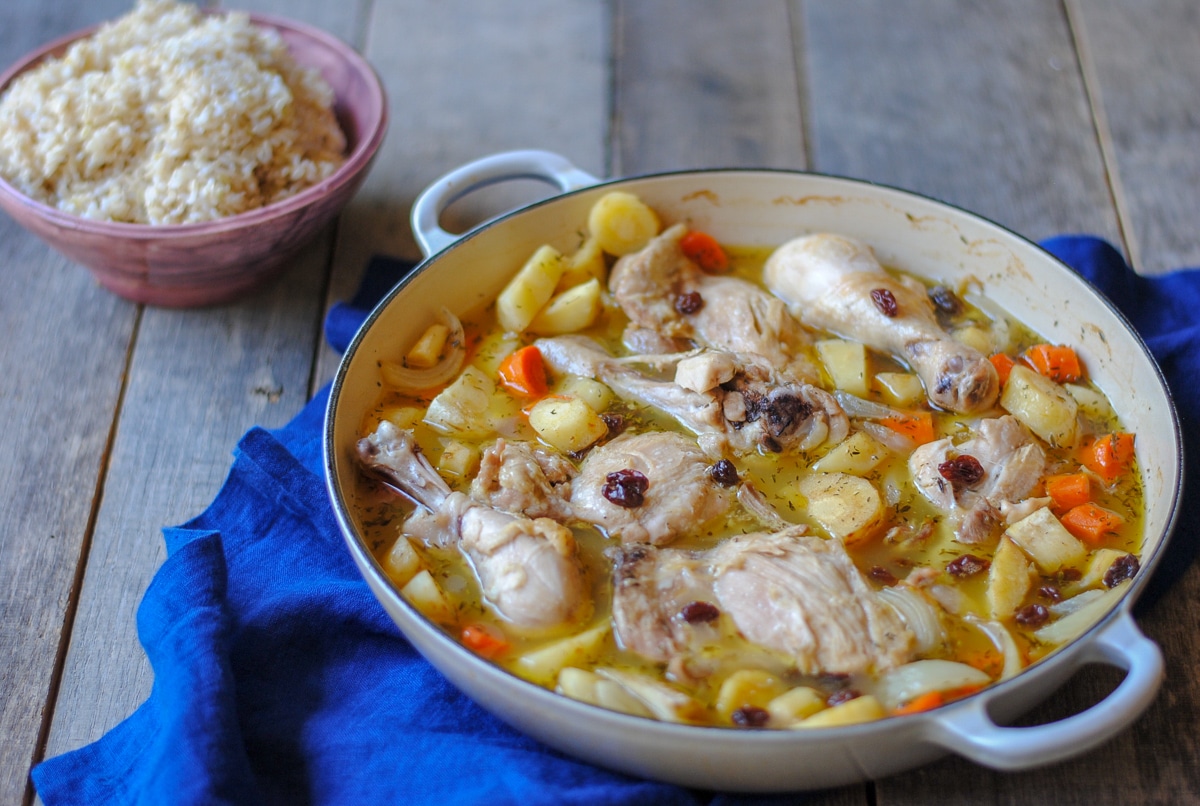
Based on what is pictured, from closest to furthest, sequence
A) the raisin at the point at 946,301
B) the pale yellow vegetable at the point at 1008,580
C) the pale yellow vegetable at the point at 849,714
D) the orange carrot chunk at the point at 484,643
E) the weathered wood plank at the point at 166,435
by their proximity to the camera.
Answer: the pale yellow vegetable at the point at 849,714, the orange carrot chunk at the point at 484,643, the pale yellow vegetable at the point at 1008,580, the weathered wood plank at the point at 166,435, the raisin at the point at 946,301

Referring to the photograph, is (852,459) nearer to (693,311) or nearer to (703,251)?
(693,311)

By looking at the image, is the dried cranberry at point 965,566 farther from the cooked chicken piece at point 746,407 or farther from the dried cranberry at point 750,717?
the dried cranberry at point 750,717

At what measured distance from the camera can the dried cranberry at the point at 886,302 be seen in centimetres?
322

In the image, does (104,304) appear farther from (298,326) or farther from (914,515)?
(914,515)

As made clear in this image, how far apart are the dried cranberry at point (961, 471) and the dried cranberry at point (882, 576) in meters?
0.36

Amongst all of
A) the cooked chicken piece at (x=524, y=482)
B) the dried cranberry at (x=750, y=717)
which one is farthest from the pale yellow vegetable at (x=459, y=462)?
the dried cranberry at (x=750, y=717)

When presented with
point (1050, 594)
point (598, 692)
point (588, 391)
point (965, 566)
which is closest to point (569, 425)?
point (588, 391)

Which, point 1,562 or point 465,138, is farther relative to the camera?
point 465,138

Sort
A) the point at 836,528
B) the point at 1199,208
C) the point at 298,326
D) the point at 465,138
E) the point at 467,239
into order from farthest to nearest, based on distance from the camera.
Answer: the point at 465,138, the point at 1199,208, the point at 298,326, the point at 467,239, the point at 836,528

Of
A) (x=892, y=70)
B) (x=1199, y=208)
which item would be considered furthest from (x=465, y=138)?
(x=1199, y=208)

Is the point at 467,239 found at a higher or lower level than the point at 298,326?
higher

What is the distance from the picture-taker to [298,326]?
149 inches

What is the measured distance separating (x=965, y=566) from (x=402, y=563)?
1.41 m

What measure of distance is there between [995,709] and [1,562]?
106 inches
